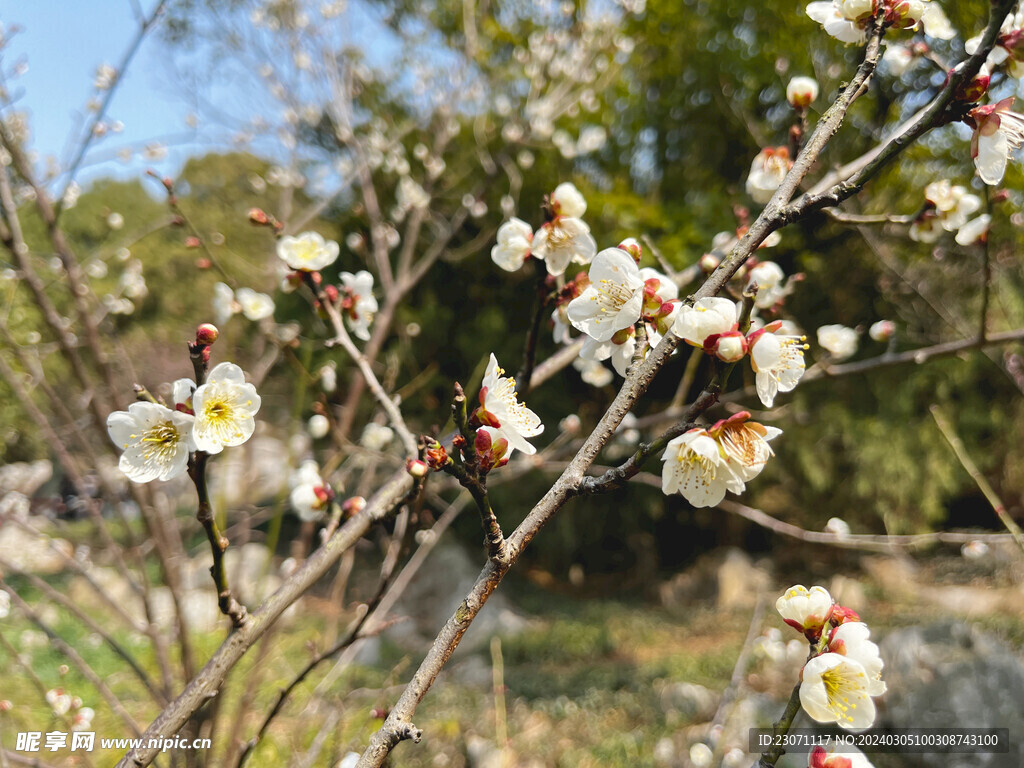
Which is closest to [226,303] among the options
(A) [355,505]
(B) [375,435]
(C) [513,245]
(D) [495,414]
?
(B) [375,435]

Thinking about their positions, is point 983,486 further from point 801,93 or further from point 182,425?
point 182,425

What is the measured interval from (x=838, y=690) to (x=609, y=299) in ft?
1.61

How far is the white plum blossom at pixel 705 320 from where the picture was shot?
1.74ft

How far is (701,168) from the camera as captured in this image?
5129mm

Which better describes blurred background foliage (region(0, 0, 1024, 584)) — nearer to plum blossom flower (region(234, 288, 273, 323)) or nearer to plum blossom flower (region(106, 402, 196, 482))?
plum blossom flower (region(234, 288, 273, 323))

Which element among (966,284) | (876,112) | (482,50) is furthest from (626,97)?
(966,284)

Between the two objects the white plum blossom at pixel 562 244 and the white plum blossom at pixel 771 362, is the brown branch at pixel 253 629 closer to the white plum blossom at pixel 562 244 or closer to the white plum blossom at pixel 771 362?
the white plum blossom at pixel 562 244

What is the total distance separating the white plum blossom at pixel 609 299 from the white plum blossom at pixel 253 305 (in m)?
1.16

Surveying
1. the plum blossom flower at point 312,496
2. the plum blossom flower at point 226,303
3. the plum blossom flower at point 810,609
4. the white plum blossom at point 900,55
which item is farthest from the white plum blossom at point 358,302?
the white plum blossom at point 900,55

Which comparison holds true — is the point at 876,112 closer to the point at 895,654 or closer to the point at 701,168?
the point at 701,168

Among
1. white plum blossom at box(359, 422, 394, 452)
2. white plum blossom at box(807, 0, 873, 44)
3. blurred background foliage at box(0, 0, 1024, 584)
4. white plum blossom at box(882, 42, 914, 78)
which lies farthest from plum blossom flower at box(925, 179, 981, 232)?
blurred background foliage at box(0, 0, 1024, 584)

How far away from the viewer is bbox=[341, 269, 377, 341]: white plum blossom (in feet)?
3.61

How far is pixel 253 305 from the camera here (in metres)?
1.67

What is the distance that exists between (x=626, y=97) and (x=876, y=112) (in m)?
1.84
